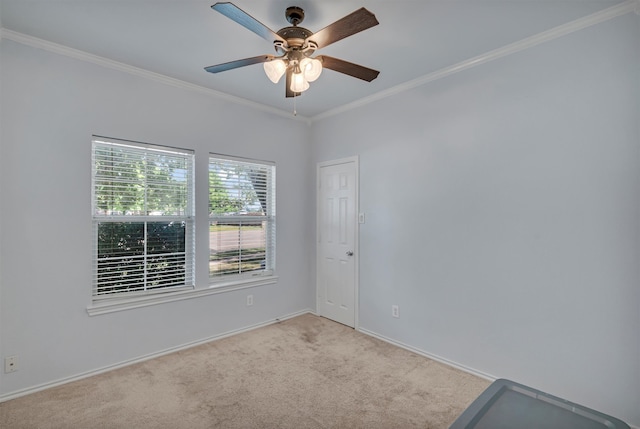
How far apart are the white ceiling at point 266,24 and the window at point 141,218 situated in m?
0.83

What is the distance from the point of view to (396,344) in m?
3.26

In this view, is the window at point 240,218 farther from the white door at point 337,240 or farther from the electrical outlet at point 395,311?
the electrical outlet at point 395,311

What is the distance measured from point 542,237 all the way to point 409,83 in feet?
6.15

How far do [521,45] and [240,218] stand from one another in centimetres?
315

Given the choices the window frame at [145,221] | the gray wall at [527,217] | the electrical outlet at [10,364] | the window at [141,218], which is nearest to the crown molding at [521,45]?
the gray wall at [527,217]

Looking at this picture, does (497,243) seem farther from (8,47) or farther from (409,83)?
(8,47)

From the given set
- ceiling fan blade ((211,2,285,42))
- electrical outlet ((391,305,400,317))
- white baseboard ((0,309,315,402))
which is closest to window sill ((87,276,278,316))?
white baseboard ((0,309,315,402))

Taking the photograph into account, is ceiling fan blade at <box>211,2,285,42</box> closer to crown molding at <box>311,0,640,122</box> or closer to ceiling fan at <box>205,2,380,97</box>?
ceiling fan at <box>205,2,380,97</box>

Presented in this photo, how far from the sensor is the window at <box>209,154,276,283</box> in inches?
137

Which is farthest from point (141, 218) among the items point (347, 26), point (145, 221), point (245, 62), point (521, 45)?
point (521, 45)

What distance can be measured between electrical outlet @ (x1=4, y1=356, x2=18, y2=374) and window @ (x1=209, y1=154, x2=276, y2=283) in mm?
1598

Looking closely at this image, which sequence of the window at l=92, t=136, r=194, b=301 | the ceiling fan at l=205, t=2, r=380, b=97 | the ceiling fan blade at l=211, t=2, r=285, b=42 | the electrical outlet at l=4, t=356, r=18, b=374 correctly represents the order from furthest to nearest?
the window at l=92, t=136, r=194, b=301
the electrical outlet at l=4, t=356, r=18, b=374
the ceiling fan at l=205, t=2, r=380, b=97
the ceiling fan blade at l=211, t=2, r=285, b=42

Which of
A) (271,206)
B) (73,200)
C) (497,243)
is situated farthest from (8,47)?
(497,243)

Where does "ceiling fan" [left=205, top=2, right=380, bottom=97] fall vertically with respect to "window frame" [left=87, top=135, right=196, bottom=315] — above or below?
above
